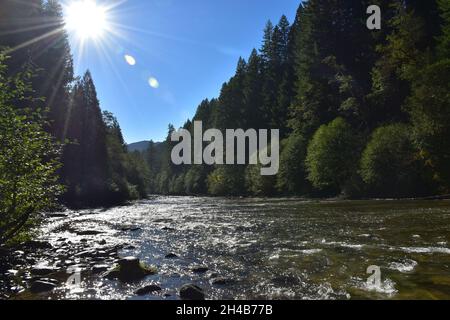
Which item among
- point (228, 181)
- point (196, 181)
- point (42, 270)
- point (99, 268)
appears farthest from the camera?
point (196, 181)

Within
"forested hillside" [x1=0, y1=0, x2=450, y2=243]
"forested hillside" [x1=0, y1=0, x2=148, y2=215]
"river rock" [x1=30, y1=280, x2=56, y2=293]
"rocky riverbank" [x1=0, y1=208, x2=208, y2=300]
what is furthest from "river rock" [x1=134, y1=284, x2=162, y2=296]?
"forested hillside" [x1=0, y1=0, x2=148, y2=215]

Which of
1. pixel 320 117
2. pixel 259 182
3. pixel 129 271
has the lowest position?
pixel 129 271

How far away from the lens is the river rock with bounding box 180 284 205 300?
23.9 feet

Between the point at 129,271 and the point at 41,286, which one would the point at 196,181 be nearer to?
the point at 129,271

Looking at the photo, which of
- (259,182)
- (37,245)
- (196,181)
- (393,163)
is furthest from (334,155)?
(196,181)

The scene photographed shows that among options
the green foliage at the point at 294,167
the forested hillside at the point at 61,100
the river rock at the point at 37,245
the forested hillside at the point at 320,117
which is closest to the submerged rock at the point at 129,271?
the forested hillside at the point at 320,117

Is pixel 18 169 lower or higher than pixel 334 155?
lower

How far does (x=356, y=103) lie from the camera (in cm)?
5075

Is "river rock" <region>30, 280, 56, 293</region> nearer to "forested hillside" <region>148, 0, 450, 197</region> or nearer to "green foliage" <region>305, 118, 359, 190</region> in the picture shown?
"forested hillside" <region>148, 0, 450, 197</region>

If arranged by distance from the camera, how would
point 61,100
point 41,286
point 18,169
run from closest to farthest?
point 41,286, point 18,169, point 61,100

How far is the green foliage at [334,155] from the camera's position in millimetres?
43562

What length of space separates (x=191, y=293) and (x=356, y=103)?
4889 centimetres

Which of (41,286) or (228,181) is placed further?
(228,181)

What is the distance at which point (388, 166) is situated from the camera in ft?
119
